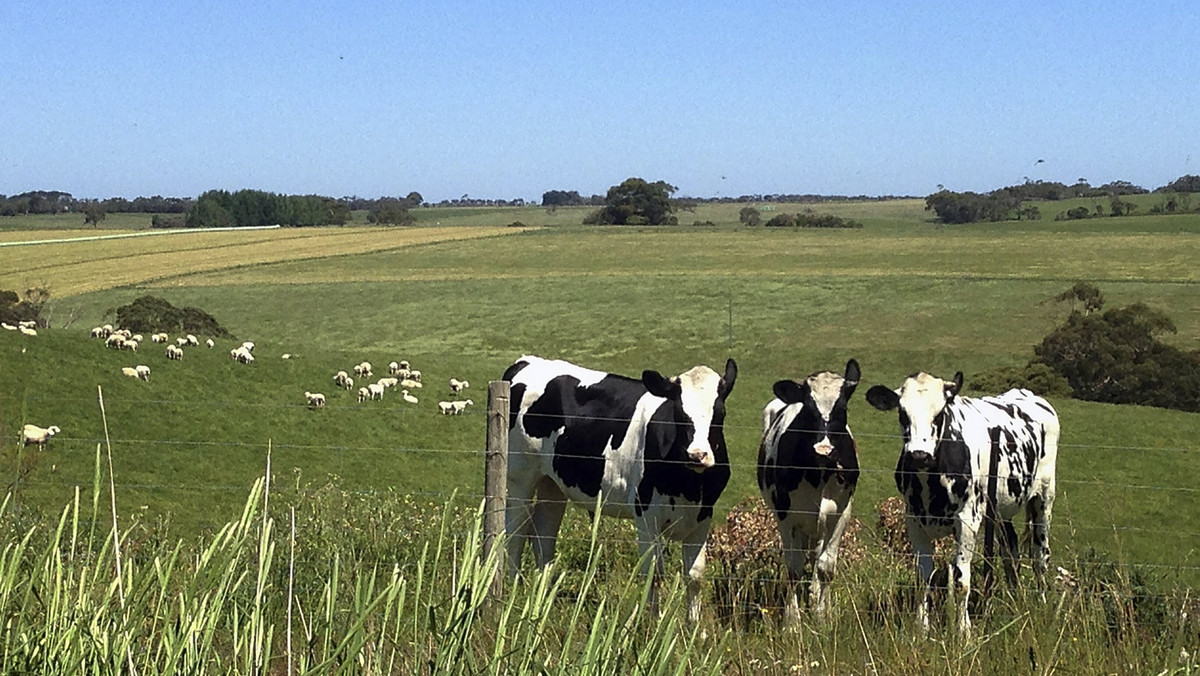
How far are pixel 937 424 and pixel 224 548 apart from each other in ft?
23.4

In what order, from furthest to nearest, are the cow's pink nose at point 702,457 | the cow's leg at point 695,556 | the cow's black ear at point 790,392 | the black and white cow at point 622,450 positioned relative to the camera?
the cow's black ear at point 790,392, the black and white cow at point 622,450, the cow's pink nose at point 702,457, the cow's leg at point 695,556

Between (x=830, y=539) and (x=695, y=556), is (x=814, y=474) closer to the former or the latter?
(x=830, y=539)

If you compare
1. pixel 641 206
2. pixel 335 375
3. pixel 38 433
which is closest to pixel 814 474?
pixel 38 433

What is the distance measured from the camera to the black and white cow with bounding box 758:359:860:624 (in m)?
8.70

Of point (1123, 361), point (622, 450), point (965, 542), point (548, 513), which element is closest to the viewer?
point (965, 542)

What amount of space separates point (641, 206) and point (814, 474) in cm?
12064

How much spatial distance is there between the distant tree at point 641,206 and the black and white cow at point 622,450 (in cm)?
11832

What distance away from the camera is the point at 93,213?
123 metres

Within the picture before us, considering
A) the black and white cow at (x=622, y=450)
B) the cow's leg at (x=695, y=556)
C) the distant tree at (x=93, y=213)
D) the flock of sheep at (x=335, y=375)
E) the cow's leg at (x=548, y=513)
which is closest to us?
the cow's leg at (x=695, y=556)

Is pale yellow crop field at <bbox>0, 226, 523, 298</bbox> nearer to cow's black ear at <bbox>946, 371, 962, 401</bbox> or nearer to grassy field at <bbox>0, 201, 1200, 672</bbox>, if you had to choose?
grassy field at <bbox>0, 201, 1200, 672</bbox>

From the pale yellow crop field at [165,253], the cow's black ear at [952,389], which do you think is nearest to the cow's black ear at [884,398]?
the cow's black ear at [952,389]

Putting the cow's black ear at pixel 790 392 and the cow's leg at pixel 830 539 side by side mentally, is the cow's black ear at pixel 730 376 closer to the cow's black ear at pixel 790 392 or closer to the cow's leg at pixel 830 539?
the cow's black ear at pixel 790 392

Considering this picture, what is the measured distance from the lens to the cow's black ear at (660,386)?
8.45 m

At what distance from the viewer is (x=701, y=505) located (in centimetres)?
829
